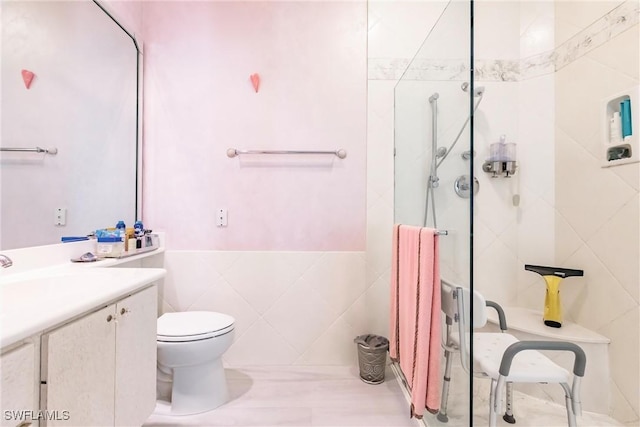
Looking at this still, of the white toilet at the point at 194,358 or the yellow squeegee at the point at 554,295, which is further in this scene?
the yellow squeegee at the point at 554,295

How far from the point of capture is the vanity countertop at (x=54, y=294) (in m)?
0.59

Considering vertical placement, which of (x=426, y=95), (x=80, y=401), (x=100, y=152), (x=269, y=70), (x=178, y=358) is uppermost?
(x=269, y=70)

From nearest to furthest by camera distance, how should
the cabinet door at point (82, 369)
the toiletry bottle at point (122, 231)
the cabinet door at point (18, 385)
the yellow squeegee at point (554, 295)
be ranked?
the cabinet door at point (18, 385) → the cabinet door at point (82, 369) → the toiletry bottle at point (122, 231) → the yellow squeegee at point (554, 295)

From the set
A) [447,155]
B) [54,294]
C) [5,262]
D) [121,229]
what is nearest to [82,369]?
[54,294]

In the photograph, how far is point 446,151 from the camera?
1137 mm

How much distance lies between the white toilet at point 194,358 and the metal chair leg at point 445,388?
0.98m

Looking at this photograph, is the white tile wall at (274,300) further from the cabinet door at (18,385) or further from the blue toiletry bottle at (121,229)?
the cabinet door at (18,385)

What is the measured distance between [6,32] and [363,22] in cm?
174

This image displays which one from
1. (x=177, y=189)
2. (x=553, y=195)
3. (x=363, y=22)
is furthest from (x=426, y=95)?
(x=177, y=189)

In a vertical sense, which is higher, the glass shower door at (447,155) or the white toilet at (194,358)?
the glass shower door at (447,155)

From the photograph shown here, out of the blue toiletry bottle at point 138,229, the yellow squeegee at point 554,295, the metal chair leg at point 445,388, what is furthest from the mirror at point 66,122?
the yellow squeegee at point 554,295

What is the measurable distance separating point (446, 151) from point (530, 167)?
3.84 feet

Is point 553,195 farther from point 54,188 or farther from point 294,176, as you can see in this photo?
point 54,188

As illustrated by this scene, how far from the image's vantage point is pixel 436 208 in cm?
122
